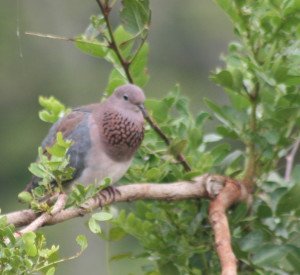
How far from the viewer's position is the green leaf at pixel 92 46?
8.90ft

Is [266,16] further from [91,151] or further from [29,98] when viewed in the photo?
[29,98]

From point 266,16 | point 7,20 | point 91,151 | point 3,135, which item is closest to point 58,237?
point 3,135

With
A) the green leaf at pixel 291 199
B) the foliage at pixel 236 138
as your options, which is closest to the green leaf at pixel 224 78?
the foliage at pixel 236 138

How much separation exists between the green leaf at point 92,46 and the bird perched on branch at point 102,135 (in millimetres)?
329

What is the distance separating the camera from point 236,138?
2.84 metres

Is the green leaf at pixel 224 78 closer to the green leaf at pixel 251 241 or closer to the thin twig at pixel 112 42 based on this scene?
the thin twig at pixel 112 42

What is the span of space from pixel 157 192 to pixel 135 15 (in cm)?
42

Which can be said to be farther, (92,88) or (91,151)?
(92,88)

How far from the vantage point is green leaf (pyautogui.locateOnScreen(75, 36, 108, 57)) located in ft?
8.90

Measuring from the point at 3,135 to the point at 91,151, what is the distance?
11212mm

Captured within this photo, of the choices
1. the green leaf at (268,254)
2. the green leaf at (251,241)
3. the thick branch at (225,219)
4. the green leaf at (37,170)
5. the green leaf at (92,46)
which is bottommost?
the green leaf at (268,254)

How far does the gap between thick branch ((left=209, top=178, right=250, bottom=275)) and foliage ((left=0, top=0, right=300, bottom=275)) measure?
0.04 m

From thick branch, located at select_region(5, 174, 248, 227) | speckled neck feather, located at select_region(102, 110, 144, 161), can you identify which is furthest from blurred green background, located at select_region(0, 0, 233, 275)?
thick branch, located at select_region(5, 174, 248, 227)

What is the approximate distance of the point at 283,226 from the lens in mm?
2713
